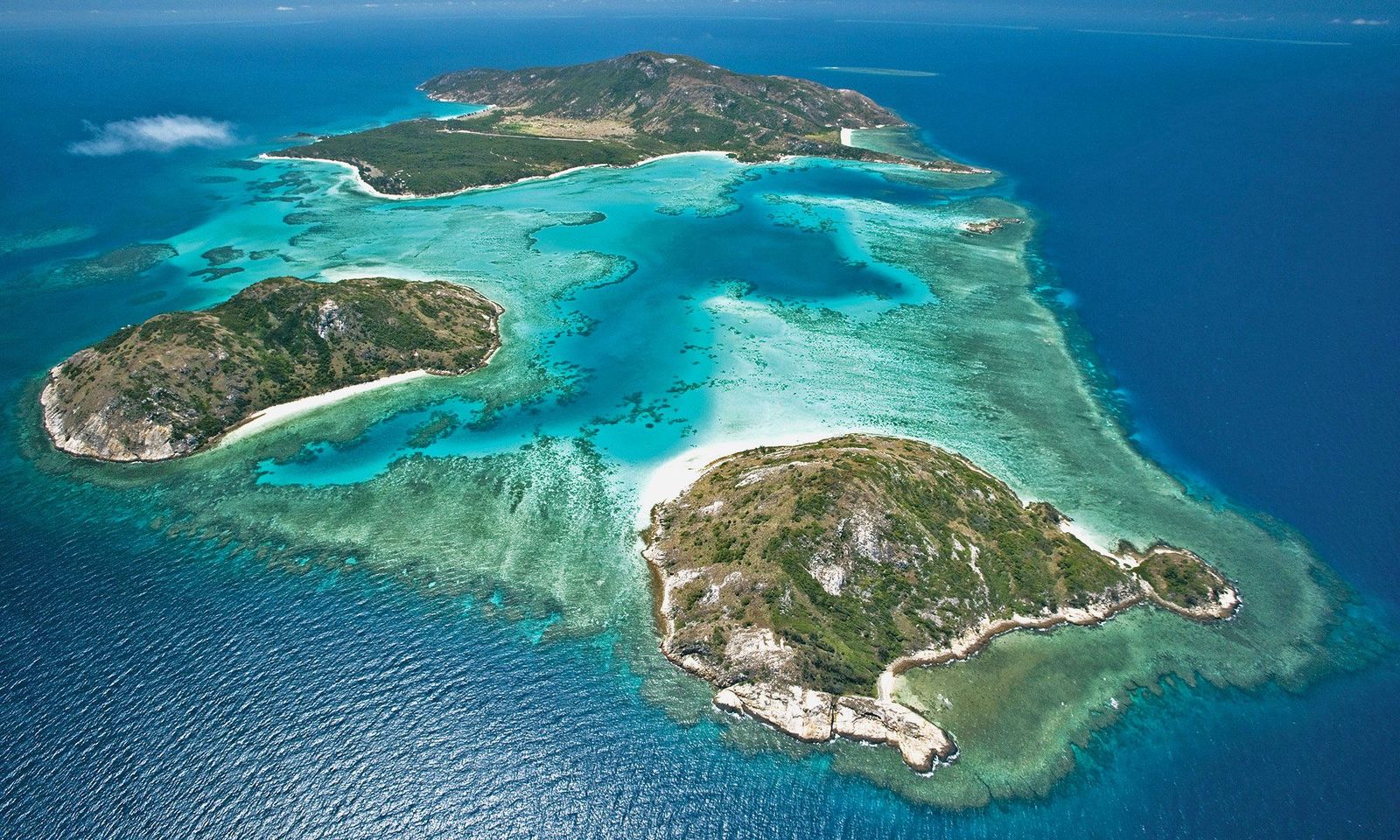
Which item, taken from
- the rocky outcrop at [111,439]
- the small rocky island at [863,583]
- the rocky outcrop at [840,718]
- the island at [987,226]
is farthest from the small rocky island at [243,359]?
the island at [987,226]

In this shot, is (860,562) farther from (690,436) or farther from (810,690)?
(690,436)

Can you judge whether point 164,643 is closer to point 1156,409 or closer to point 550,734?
point 550,734

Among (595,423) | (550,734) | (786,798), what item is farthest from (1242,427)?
(550,734)

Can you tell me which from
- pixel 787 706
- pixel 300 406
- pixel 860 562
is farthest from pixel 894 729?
pixel 300 406

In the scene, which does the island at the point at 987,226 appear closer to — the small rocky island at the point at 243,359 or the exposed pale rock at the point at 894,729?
the small rocky island at the point at 243,359

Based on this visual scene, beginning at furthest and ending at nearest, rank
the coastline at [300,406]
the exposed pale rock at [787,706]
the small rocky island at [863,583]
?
the coastline at [300,406] < the small rocky island at [863,583] < the exposed pale rock at [787,706]

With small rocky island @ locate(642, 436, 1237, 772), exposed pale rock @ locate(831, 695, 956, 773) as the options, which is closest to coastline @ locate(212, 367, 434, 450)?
small rocky island @ locate(642, 436, 1237, 772)
